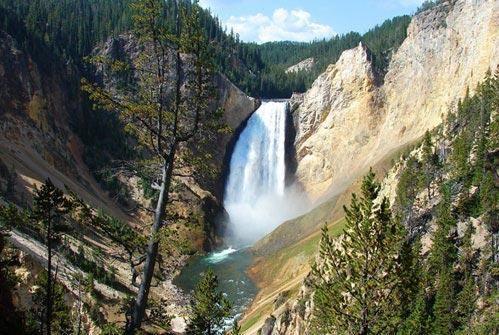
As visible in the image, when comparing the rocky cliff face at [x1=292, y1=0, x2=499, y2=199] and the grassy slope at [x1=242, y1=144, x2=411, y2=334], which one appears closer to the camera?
the grassy slope at [x1=242, y1=144, x2=411, y2=334]

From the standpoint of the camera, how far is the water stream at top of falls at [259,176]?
102750 mm

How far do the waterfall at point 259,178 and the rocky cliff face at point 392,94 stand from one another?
14.1 feet

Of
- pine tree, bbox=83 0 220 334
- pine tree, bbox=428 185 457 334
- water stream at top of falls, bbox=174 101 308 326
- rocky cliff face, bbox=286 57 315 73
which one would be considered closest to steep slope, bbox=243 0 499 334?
water stream at top of falls, bbox=174 101 308 326

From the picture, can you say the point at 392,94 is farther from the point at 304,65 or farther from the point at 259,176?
the point at 304,65

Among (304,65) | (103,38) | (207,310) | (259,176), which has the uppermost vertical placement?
(103,38)

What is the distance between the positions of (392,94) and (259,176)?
102 feet

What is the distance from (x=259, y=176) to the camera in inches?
4269

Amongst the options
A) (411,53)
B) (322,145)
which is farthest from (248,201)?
(411,53)

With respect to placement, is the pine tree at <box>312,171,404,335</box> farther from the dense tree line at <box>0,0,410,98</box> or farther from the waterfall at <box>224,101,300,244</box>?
the waterfall at <box>224,101,300,244</box>

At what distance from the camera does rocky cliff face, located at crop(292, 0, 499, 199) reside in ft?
257

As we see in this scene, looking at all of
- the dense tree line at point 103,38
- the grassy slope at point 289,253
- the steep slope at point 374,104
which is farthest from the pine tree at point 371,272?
the dense tree line at point 103,38

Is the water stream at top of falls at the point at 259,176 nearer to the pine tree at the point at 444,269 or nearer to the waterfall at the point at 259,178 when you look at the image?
the waterfall at the point at 259,178

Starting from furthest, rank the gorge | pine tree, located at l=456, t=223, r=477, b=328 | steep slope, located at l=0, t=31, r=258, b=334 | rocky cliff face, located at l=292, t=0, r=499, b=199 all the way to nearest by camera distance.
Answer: rocky cliff face, located at l=292, t=0, r=499, b=199 < steep slope, located at l=0, t=31, r=258, b=334 < pine tree, located at l=456, t=223, r=477, b=328 < the gorge

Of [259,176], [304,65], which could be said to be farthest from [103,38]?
[304,65]
